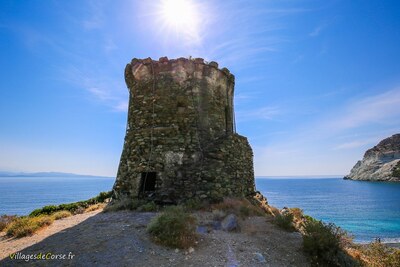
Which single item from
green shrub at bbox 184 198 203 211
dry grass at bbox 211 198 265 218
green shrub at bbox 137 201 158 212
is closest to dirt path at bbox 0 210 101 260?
green shrub at bbox 137 201 158 212

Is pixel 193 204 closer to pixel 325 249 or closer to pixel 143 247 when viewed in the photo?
pixel 143 247

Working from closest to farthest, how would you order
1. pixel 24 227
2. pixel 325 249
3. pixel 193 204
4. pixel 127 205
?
1. pixel 325 249
2. pixel 24 227
3. pixel 193 204
4. pixel 127 205

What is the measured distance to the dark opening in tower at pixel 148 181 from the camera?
482 inches

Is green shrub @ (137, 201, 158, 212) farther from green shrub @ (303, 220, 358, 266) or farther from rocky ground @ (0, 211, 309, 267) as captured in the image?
green shrub @ (303, 220, 358, 266)

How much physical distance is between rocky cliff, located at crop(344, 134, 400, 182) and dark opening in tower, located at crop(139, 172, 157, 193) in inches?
5188

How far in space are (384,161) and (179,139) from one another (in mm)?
152913

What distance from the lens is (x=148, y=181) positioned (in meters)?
12.6

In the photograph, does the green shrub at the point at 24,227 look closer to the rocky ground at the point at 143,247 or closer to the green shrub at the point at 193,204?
the rocky ground at the point at 143,247

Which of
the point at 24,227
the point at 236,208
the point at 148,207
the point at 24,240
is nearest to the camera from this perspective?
A: the point at 24,240

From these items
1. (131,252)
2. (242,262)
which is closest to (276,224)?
(242,262)

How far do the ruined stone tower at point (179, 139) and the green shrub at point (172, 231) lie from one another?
365 cm

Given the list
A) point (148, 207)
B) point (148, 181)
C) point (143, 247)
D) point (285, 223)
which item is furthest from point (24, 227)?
point (285, 223)

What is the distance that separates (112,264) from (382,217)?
50027mm

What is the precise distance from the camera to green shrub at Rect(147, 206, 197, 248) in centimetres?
673
